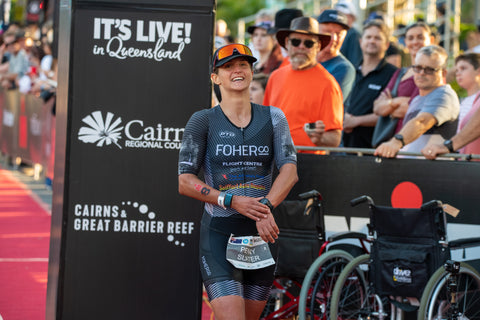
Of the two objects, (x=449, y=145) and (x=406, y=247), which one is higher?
(x=449, y=145)

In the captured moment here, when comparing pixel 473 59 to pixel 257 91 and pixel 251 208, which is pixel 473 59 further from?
pixel 251 208

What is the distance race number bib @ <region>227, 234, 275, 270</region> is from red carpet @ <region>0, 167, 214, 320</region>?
2.42 m

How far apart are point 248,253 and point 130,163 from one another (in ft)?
Answer: 4.47

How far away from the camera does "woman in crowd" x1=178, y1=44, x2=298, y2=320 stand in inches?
219

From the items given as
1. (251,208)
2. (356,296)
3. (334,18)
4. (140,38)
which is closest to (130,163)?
(140,38)

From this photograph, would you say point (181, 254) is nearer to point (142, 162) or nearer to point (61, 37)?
point (142, 162)

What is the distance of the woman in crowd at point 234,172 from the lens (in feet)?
18.3

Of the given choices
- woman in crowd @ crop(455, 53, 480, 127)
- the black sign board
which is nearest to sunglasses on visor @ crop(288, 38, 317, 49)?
woman in crowd @ crop(455, 53, 480, 127)

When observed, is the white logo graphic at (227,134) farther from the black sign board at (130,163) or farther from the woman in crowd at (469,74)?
the woman in crowd at (469,74)

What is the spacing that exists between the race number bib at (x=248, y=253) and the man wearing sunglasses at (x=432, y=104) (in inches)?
109

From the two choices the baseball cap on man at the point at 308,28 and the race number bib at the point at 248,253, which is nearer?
the race number bib at the point at 248,253

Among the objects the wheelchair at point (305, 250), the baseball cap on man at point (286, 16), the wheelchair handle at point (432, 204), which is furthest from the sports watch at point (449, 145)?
the baseball cap on man at point (286, 16)

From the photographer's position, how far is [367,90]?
10.2m

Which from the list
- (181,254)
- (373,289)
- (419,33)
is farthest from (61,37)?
(419,33)
